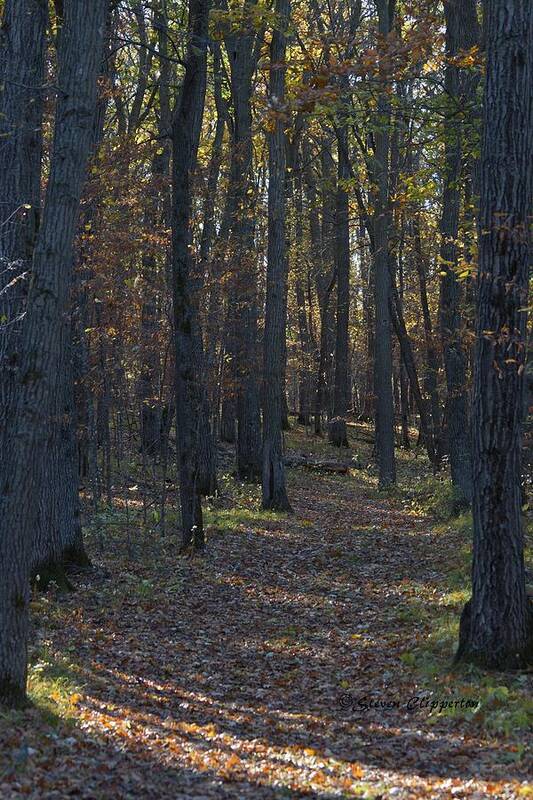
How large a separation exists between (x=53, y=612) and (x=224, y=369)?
30.6 ft

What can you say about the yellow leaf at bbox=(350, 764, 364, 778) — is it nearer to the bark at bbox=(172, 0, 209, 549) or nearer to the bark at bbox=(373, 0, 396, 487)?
the bark at bbox=(172, 0, 209, 549)

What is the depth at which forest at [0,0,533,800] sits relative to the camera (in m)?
6.45

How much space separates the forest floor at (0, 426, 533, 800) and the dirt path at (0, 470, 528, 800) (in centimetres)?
2

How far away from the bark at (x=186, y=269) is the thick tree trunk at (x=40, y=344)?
20.2ft

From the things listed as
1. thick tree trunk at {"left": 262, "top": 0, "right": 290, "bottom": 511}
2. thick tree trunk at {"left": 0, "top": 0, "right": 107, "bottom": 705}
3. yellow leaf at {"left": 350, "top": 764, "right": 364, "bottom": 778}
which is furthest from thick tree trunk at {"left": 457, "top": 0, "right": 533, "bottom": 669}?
thick tree trunk at {"left": 262, "top": 0, "right": 290, "bottom": 511}

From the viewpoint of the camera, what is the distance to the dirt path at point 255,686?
588cm

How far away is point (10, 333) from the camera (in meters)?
8.80

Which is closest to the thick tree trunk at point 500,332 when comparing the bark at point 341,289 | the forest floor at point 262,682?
the forest floor at point 262,682

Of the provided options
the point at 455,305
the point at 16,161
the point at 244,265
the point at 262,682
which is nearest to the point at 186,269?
the point at 244,265

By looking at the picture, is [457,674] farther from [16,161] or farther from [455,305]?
[455,305]

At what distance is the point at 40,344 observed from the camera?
6438mm

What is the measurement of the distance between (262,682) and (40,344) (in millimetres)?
4185

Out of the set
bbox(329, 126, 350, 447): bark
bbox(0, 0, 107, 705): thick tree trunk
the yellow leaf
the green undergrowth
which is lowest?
the yellow leaf

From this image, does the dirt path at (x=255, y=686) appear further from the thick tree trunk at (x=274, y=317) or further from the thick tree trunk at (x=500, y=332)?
the thick tree trunk at (x=274, y=317)
